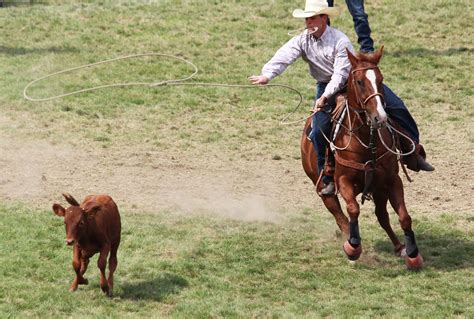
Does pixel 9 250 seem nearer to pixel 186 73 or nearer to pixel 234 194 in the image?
pixel 234 194

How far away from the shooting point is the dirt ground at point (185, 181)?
14820 mm

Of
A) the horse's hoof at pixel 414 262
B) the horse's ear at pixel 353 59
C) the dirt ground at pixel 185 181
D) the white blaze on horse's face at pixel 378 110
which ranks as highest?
the horse's ear at pixel 353 59

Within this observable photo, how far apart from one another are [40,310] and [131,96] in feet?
30.9

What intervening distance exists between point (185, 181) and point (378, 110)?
5.26 m

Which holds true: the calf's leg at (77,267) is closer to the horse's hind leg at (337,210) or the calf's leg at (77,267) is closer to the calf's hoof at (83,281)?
the calf's hoof at (83,281)

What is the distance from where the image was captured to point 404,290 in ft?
37.2

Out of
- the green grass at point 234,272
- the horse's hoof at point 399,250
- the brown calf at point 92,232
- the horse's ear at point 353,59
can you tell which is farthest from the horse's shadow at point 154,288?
the horse's ear at point 353,59

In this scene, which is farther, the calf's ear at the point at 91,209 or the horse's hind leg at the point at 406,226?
the horse's hind leg at the point at 406,226

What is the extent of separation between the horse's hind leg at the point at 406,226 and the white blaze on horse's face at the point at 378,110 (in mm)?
963

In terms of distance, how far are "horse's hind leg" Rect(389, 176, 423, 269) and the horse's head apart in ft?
3.01

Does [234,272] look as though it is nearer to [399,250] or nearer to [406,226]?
[406,226]

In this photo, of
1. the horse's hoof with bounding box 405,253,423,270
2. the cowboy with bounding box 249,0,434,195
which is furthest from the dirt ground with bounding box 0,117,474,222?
the horse's hoof with bounding box 405,253,423,270

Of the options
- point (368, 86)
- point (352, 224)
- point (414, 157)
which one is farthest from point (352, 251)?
point (368, 86)

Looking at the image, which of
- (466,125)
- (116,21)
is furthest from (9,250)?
(116,21)
